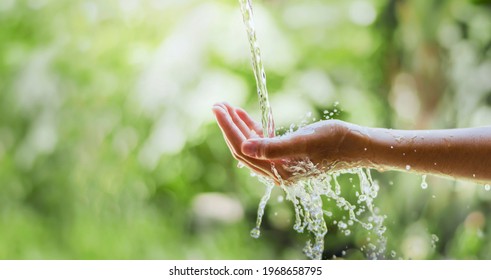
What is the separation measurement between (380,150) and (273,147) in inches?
6.8

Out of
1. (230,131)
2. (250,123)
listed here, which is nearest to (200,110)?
(250,123)

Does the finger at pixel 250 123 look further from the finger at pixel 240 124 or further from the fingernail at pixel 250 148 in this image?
the fingernail at pixel 250 148

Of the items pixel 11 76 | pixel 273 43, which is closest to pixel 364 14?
pixel 273 43

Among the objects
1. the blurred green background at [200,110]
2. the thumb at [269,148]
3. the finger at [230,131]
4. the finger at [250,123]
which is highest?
the blurred green background at [200,110]

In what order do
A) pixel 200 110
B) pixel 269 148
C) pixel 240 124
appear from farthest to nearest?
1. pixel 200 110
2. pixel 240 124
3. pixel 269 148

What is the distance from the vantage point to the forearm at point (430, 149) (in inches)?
40.3

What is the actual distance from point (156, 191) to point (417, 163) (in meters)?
1.23

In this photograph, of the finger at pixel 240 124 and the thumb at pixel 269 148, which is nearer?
the thumb at pixel 269 148

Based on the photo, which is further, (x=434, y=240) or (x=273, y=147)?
(x=434, y=240)

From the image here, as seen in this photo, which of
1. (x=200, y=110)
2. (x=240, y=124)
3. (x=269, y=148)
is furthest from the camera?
(x=200, y=110)

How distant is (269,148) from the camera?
95 cm

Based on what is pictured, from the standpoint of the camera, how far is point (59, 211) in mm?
2168

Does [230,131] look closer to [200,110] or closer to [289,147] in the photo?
[289,147]

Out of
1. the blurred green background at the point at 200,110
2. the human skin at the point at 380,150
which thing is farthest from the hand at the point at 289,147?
the blurred green background at the point at 200,110
